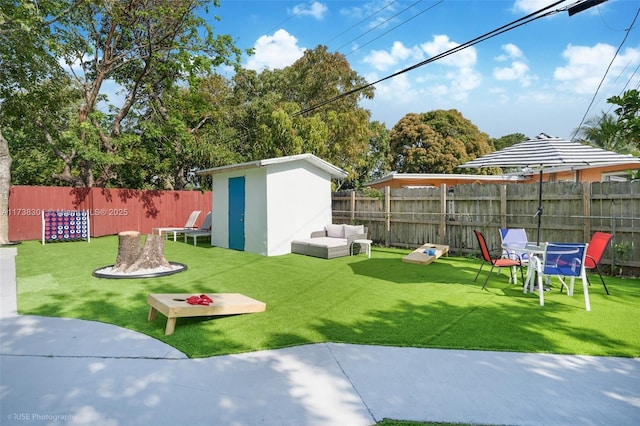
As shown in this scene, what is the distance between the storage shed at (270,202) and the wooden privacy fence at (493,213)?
71.4 inches

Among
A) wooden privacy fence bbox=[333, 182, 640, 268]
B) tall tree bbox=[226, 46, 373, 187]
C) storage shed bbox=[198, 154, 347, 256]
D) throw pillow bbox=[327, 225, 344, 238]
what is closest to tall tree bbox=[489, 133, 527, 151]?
tall tree bbox=[226, 46, 373, 187]

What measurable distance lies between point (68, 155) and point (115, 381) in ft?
53.8

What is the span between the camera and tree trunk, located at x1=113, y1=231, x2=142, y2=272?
7.41m

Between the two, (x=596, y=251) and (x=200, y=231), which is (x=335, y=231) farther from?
(x=596, y=251)

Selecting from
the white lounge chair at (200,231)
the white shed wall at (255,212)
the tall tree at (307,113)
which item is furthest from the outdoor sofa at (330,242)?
the tall tree at (307,113)

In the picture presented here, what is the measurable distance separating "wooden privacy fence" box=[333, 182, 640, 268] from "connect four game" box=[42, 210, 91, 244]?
927cm

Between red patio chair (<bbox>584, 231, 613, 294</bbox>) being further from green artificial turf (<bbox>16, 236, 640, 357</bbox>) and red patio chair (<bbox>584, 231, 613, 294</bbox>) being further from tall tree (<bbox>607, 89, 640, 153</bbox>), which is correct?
tall tree (<bbox>607, 89, 640, 153</bbox>)

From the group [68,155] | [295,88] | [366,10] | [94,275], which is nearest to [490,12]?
[366,10]

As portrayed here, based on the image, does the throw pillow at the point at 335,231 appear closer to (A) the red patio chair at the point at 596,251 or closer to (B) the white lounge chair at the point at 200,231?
(B) the white lounge chair at the point at 200,231

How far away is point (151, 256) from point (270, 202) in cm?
359

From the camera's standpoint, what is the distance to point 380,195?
12.7 m

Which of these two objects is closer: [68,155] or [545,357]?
[545,357]

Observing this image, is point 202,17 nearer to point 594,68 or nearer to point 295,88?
point 295,88

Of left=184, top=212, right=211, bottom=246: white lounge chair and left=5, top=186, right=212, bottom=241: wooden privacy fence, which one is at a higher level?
left=5, top=186, right=212, bottom=241: wooden privacy fence
